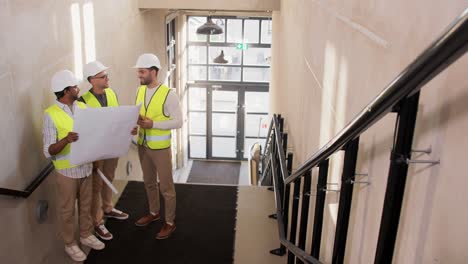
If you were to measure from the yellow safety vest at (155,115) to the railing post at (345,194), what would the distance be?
233 cm

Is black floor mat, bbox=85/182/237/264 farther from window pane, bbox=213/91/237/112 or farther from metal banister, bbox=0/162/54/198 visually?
window pane, bbox=213/91/237/112

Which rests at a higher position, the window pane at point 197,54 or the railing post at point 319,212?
the window pane at point 197,54

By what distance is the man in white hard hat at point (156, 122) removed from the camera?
3.90 metres

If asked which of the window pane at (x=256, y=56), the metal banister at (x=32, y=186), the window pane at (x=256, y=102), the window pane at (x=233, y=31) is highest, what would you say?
the window pane at (x=233, y=31)

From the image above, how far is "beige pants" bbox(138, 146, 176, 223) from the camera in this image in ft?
13.3

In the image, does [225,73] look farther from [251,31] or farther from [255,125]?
[255,125]

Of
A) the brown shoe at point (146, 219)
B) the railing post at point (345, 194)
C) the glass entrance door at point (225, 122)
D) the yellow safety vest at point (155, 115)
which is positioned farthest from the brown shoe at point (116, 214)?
the glass entrance door at point (225, 122)

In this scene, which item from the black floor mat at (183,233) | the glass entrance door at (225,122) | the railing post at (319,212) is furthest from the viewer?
the glass entrance door at (225,122)

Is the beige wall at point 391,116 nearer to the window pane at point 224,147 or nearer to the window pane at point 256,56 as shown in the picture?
the window pane at point 256,56

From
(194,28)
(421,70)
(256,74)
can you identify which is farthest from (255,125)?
(421,70)

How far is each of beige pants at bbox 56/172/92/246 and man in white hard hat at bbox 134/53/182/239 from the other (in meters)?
0.61

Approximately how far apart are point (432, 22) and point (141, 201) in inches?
157

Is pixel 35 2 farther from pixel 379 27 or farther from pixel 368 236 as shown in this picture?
pixel 368 236

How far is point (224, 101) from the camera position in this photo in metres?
13.8
